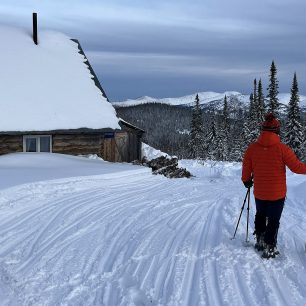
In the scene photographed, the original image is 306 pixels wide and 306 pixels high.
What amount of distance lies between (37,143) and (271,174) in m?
14.7

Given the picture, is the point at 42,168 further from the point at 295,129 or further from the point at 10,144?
the point at 295,129

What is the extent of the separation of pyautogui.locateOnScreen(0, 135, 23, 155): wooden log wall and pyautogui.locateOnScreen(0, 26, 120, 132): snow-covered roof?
0.86 metres

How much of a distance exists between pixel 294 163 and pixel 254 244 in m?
1.62

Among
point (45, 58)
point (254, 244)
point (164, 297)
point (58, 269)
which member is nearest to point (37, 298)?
point (58, 269)

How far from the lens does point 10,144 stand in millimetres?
19031

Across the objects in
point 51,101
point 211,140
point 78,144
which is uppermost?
point 51,101

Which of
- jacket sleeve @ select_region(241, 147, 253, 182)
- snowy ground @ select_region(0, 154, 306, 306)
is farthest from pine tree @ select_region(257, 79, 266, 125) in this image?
jacket sleeve @ select_region(241, 147, 253, 182)

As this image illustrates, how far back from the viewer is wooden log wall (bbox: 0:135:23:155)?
18812 millimetres

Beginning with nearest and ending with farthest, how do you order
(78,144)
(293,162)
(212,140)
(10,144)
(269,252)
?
(293,162) → (269,252) → (10,144) → (78,144) → (212,140)

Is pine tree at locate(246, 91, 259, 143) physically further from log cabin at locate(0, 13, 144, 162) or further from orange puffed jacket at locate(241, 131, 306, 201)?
orange puffed jacket at locate(241, 131, 306, 201)

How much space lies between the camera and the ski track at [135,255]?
5.52 meters

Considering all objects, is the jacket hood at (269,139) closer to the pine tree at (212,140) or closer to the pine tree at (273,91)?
the pine tree at (273,91)

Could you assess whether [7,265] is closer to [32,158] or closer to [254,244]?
[254,244]

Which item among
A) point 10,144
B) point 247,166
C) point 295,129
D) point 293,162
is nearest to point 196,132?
point 295,129
